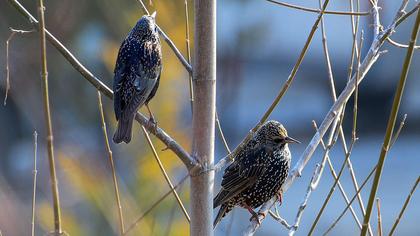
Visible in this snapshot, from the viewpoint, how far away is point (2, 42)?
9.67 meters

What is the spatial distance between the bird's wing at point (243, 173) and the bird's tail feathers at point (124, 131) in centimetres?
79

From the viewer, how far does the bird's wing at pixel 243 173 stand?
4.19m

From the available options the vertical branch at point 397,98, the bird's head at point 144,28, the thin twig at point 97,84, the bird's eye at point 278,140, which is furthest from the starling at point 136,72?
the vertical branch at point 397,98

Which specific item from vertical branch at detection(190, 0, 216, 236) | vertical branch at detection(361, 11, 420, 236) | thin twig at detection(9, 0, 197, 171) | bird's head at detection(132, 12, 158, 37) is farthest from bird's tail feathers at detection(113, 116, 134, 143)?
vertical branch at detection(361, 11, 420, 236)

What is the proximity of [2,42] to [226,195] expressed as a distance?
20.6 feet

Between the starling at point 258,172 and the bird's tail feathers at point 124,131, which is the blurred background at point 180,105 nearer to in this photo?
the starling at point 258,172

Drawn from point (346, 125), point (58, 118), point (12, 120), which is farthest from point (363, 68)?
point (12, 120)

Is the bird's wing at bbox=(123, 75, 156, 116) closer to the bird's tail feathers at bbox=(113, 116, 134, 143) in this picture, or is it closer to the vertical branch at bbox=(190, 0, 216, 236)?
the bird's tail feathers at bbox=(113, 116, 134, 143)

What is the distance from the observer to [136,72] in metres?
4.00

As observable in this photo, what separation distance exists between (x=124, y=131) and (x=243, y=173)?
0.93 m

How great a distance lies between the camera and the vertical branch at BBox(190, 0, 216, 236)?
2.31m

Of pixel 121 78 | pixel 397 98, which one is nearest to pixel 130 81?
pixel 121 78

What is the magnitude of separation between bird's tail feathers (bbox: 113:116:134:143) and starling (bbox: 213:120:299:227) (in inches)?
30.5

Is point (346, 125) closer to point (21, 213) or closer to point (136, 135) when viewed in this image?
point (136, 135)
